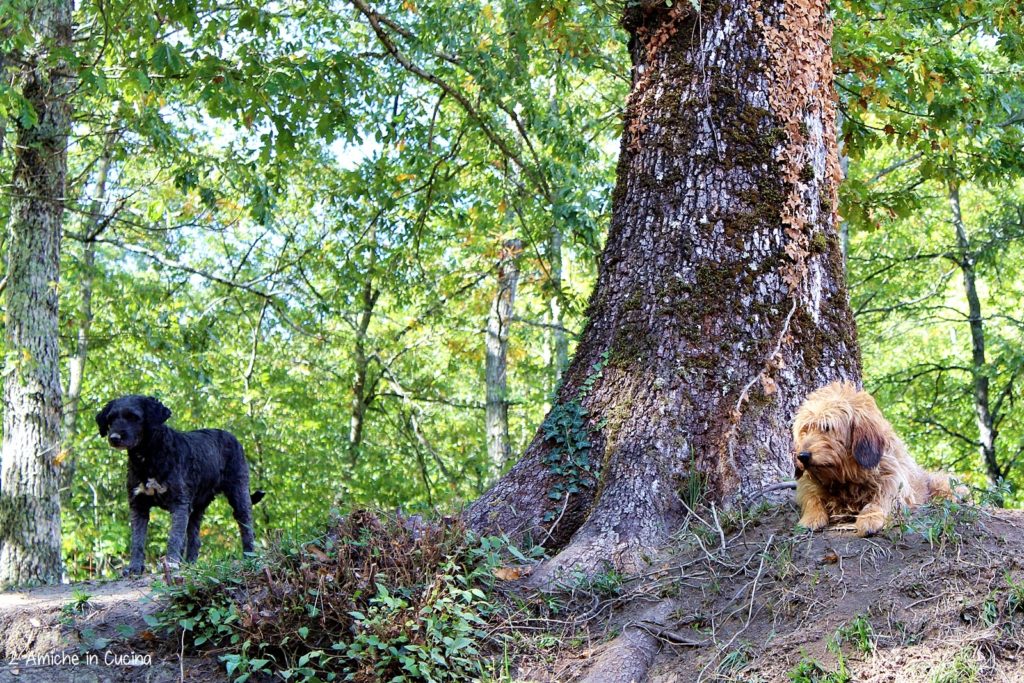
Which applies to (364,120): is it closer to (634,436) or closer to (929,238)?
(634,436)

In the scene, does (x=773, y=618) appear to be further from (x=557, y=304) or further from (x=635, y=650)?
(x=557, y=304)

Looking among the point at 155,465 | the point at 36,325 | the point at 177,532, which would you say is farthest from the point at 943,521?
the point at 36,325

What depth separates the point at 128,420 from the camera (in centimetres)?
886

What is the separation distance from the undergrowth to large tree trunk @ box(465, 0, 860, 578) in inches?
23.9

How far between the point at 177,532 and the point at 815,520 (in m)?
6.23

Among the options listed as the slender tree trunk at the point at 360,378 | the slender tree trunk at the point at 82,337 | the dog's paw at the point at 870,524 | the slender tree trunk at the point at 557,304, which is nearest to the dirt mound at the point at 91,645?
the dog's paw at the point at 870,524

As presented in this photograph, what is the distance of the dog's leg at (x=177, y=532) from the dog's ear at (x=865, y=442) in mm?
6318

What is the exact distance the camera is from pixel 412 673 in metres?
4.83

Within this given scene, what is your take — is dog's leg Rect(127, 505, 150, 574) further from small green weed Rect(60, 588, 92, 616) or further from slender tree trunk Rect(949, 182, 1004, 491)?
slender tree trunk Rect(949, 182, 1004, 491)

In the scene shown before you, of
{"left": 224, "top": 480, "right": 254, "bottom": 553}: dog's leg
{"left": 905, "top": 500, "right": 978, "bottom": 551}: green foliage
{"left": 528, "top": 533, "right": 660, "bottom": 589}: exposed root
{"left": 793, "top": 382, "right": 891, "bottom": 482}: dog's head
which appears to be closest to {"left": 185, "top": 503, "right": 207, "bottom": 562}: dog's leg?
Result: {"left": 224, "top": 480, "right": 254, "bottom": 553}: dog's leg

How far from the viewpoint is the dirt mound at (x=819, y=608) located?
4.39m

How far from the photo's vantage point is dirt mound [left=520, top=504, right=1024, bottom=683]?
14.4ft

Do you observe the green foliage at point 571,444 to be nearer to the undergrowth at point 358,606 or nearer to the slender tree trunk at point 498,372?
the undergrowth at point 358,606

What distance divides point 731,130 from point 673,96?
53cm
